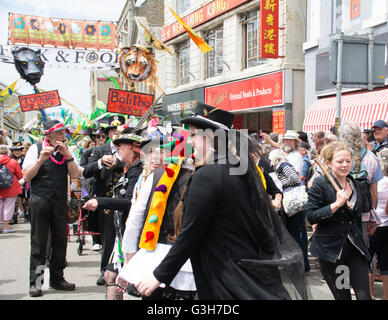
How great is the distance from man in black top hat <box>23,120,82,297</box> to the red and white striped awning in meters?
7.68

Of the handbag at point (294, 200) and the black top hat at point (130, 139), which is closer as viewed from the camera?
the black top hat at point (130, 139)

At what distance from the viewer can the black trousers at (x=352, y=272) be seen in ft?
12.2

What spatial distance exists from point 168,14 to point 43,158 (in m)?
20.8

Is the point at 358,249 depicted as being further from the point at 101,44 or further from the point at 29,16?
the point at 29,16

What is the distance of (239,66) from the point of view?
17.8 metres

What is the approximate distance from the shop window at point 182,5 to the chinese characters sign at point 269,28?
1010 centimetres

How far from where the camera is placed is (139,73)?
459 inches

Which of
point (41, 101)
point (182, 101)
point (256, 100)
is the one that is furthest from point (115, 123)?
point (182, 101)

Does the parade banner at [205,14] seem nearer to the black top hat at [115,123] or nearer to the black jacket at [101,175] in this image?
the black top hat at [115,123]

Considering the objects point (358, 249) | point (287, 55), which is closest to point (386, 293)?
point (358, 249)

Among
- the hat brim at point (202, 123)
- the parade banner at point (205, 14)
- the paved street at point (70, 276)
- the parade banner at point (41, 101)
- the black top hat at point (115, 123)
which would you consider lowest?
the paved street at point (70, 276)

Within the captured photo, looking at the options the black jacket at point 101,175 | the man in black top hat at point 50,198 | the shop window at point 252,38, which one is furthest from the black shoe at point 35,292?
the shop window at point 252,38

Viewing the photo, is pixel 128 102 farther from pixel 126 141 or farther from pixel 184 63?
pixel 184 63
